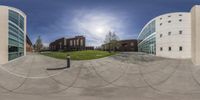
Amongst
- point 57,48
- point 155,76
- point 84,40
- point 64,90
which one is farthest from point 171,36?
point 57,48

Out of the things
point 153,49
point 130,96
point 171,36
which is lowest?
point 130,96

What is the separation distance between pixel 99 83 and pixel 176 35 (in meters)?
14.4

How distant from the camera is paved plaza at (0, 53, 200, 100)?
34.7 ft

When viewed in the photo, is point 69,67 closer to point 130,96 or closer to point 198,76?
point 130,96

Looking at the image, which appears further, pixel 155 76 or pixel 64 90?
pixel 155 76

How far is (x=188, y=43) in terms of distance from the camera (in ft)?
63.8

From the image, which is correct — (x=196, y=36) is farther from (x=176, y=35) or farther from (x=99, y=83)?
(x=99, y=83)

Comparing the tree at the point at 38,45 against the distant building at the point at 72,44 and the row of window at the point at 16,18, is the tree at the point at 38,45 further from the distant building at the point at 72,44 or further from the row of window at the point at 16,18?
the row of window at the point at 16,18

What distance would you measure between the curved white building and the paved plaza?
474 cm

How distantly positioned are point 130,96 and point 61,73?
640 cm

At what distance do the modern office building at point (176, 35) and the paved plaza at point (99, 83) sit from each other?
321 centimetres

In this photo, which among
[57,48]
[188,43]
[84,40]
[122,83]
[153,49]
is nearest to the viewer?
[122,83]

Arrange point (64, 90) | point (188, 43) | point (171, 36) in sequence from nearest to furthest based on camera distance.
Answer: point (64, 90) → point (188, 43) → point (171, 36)

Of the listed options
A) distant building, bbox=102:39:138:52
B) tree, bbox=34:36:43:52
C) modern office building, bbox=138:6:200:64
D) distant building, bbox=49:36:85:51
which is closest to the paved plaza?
modern office building, bbox=138:6:200:64
